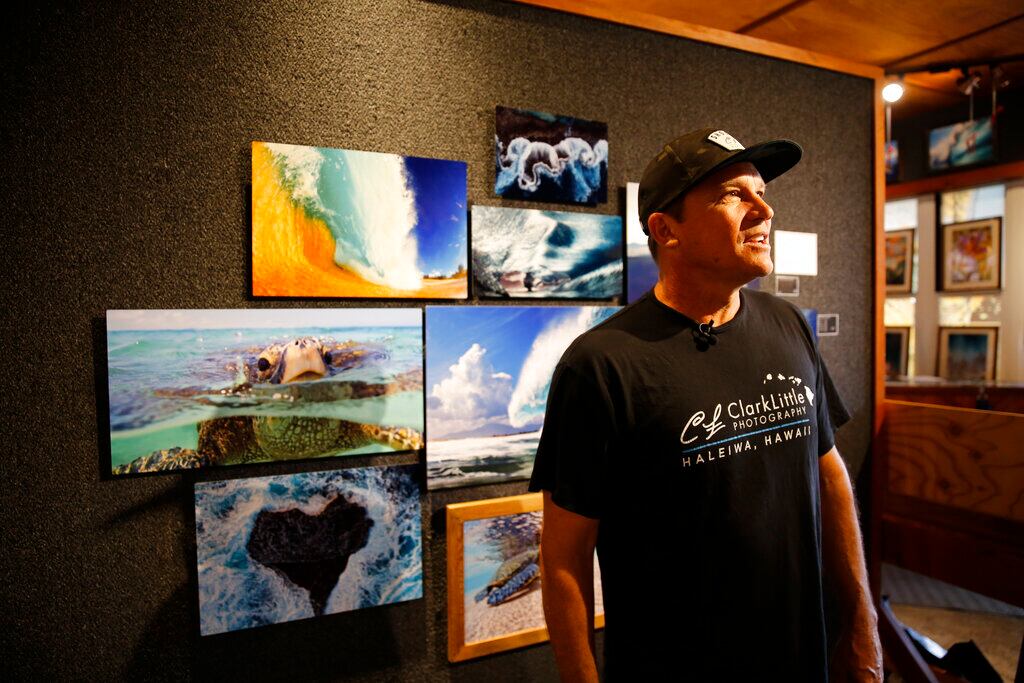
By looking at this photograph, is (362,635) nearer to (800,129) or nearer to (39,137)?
(39,137)

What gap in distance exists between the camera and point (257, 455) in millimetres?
1302

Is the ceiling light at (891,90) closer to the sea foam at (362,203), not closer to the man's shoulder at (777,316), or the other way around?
the man's shoulder at (777,316)

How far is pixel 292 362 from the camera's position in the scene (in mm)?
1312

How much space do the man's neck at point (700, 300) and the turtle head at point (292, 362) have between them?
74 cm

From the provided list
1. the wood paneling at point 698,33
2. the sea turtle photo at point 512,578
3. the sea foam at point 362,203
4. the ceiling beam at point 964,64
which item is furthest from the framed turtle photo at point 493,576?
the ceiling beam at point 964,64

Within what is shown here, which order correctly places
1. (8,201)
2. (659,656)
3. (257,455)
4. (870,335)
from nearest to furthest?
(659,656)
(8,201)
(257,455)
(870,335)

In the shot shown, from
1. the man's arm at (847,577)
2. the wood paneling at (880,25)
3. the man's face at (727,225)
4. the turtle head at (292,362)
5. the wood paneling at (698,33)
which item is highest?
the wood paneling at (880,25)

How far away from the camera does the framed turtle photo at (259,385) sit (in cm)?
121

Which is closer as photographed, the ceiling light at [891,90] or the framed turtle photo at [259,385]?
the framed turtle photo at [259,385]

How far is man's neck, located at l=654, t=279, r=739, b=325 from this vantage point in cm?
110

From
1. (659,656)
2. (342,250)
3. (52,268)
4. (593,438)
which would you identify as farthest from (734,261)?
(52,268)

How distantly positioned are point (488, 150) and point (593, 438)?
832 mm

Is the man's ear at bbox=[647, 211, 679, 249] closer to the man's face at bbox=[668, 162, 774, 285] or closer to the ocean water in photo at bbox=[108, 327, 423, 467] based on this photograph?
the man's face at bbox=[668, 162, 774, 285]

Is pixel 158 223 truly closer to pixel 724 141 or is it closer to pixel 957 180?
pixel 724 141
